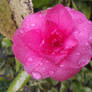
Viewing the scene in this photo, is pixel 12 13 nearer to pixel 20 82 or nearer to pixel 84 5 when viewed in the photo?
pixel 20 82

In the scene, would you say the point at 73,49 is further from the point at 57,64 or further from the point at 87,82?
the point at 87,82

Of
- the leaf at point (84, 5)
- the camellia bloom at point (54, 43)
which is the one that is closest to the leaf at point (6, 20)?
the camellia bloom at point (54, 43)

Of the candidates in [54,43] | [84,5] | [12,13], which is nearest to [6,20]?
[12,13]

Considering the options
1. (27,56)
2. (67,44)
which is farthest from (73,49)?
(27,56)

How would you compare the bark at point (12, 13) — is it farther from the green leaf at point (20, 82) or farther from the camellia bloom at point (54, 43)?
the green leaf at point (20, 82)

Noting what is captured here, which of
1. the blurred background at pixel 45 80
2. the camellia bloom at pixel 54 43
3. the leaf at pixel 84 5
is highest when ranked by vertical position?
the camellia bloom at pixel 54 43

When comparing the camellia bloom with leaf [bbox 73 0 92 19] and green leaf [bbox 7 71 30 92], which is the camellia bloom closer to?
green leaf [bbox 7 71 30 92]
